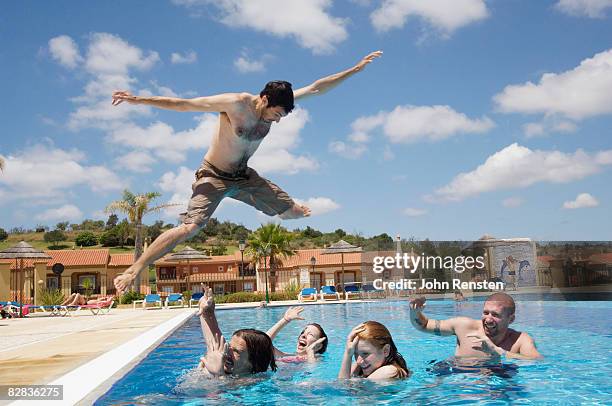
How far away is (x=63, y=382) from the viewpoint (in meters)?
4.45

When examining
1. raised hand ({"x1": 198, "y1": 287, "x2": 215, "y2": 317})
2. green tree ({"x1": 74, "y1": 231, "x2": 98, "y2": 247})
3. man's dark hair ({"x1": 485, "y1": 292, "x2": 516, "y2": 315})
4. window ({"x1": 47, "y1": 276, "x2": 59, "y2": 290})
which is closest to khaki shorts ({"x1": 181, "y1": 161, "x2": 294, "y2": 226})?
raised hand ({"x1": 198, "y1": 287, "x2": 215, "y2": 317})

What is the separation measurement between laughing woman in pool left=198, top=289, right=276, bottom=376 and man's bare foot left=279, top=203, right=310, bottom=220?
47.1 inches

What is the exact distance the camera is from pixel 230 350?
498 cm

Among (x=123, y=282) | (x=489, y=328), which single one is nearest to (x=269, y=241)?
(x=489, y=328)

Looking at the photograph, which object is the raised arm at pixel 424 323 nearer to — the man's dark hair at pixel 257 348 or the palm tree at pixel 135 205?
the man's dark hair at pixel 257 348

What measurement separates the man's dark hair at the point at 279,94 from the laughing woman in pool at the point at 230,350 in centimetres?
168

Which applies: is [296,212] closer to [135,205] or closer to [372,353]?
[372,353]

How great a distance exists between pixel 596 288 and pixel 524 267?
9.46 ft

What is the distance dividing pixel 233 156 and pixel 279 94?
733 mm

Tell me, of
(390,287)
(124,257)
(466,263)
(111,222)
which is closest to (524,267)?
(466,263)

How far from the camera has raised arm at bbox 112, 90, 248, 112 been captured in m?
4.38

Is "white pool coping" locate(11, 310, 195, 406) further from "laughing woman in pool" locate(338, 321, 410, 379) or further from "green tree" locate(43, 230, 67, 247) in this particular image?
"green tree" locate(43, 230, 67, 247)

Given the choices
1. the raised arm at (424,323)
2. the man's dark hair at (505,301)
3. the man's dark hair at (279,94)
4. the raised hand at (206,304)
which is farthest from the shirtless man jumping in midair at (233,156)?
the man's dark hair at (505,301)

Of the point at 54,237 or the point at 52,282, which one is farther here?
the point at 54,237
